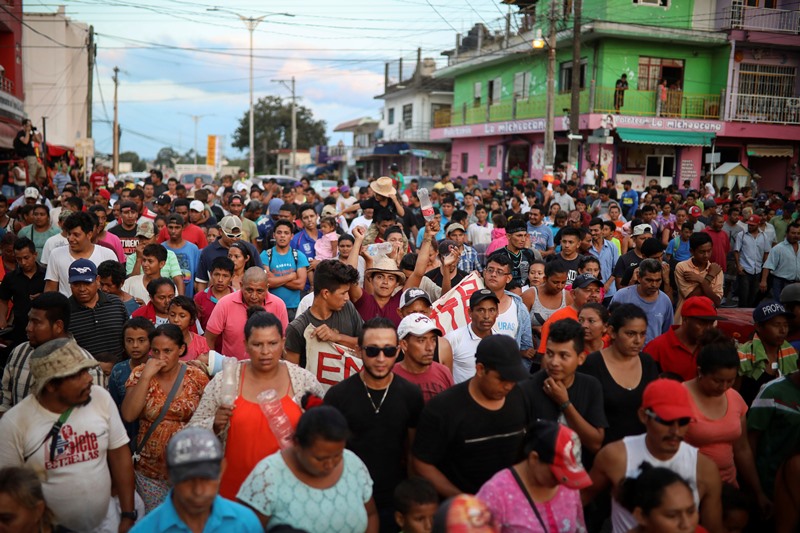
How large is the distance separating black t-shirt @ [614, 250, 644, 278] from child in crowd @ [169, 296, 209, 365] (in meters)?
5.34

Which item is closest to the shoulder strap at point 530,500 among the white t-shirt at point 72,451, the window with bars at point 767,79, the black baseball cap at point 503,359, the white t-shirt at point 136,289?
the black baseball cap at point 503,359

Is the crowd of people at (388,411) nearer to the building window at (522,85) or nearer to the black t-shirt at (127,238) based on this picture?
the black t-shirt at (127,238)

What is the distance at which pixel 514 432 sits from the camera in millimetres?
3859

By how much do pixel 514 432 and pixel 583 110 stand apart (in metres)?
25.9

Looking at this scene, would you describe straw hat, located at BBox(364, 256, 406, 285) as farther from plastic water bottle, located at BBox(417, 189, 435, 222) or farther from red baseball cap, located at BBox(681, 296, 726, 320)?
red baseball cap, located at BBox(681, 296, 726, 320)

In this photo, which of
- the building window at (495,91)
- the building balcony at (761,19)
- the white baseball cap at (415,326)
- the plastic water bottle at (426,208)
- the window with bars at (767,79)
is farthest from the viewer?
the building window at (495,91)

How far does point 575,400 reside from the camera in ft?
13.8

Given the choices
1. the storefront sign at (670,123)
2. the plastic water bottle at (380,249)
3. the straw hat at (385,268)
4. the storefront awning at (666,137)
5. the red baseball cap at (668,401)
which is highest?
the storefront sign at (670,123)

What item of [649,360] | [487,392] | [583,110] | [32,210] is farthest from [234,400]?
[583,110]

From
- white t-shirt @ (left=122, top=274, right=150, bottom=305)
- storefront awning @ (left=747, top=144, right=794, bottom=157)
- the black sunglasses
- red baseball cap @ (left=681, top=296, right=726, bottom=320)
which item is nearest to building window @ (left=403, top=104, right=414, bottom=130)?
storefront awning @ (left=747, top=144, right=794, bottom=157)

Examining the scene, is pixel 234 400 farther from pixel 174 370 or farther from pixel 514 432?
pixel 514 432

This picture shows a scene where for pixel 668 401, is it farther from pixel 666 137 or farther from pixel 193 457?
pixel 666 137

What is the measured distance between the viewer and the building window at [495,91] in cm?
3494

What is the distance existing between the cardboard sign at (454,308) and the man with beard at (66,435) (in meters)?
3.02
